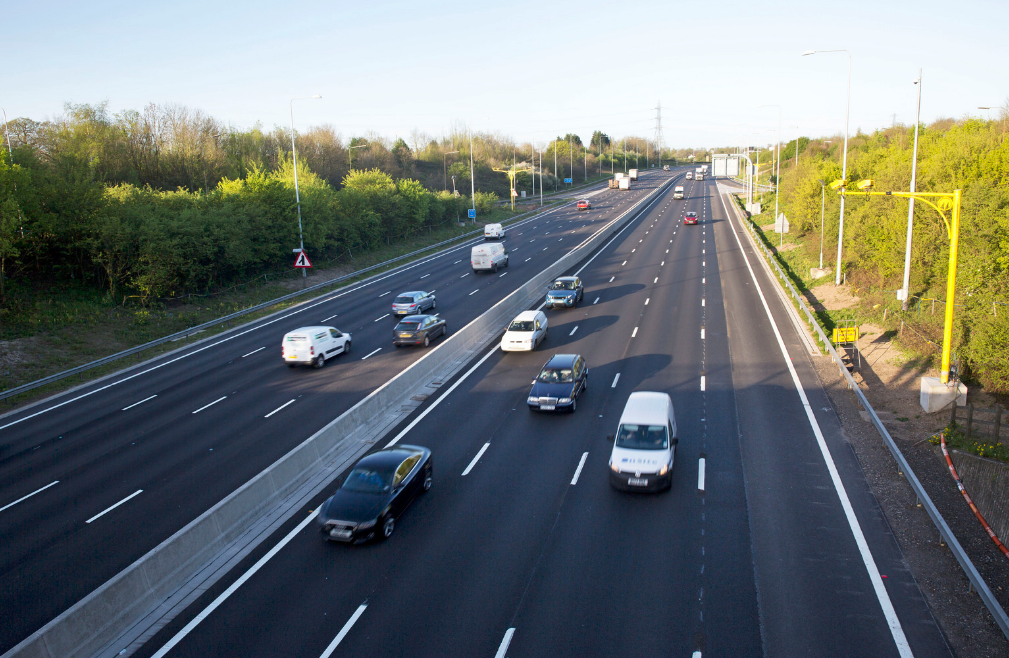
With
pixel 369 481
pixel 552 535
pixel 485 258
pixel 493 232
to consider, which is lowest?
pixel 552 535

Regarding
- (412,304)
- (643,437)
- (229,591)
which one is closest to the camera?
(229,591)

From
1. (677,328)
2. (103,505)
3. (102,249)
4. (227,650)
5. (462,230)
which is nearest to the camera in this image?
(227,650)

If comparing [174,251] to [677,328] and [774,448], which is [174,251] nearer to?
[677,328]

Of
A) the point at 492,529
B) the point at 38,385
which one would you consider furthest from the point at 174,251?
the point at 492,529

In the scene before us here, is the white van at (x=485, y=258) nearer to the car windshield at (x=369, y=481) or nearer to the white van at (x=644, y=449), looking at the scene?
the white van at (x=644, y=449)

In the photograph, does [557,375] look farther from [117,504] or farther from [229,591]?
[117,504]

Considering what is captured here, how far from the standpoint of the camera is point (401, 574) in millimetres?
12289

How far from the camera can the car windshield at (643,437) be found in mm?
15594

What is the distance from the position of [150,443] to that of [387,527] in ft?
34.1

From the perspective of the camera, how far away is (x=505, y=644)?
1014 centimetres

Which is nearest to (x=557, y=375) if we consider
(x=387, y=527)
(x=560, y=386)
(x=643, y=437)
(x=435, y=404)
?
(x=560, y=386)

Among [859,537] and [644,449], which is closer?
[859,537]

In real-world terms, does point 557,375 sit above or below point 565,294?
below

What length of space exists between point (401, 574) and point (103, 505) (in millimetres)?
8666
